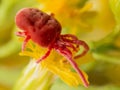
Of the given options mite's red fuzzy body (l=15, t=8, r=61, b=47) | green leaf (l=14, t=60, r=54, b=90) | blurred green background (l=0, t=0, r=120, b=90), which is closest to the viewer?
mite's red fuzzy body (l=15, t=8, r=61, b=47)

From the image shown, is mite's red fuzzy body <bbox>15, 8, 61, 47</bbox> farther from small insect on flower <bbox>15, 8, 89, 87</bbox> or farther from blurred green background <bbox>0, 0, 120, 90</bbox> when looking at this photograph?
blurred green background <bbox>0, 0, 120, 90</bbox>

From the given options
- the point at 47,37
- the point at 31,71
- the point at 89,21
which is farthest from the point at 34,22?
the point at 89,21

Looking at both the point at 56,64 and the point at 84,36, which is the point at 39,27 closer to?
the point at 56,64

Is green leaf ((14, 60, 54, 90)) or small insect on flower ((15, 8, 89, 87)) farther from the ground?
small insect on flower ((15, 8, 89, 87))

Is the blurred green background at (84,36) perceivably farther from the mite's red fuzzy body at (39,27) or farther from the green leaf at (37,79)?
the mite's red fuzzy body at (39,27)

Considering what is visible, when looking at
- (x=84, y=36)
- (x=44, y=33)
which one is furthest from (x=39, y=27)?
(x=84, y=36)

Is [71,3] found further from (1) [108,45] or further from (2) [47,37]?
(2) [47,37]

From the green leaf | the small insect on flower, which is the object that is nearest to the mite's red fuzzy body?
the small insect on flower
